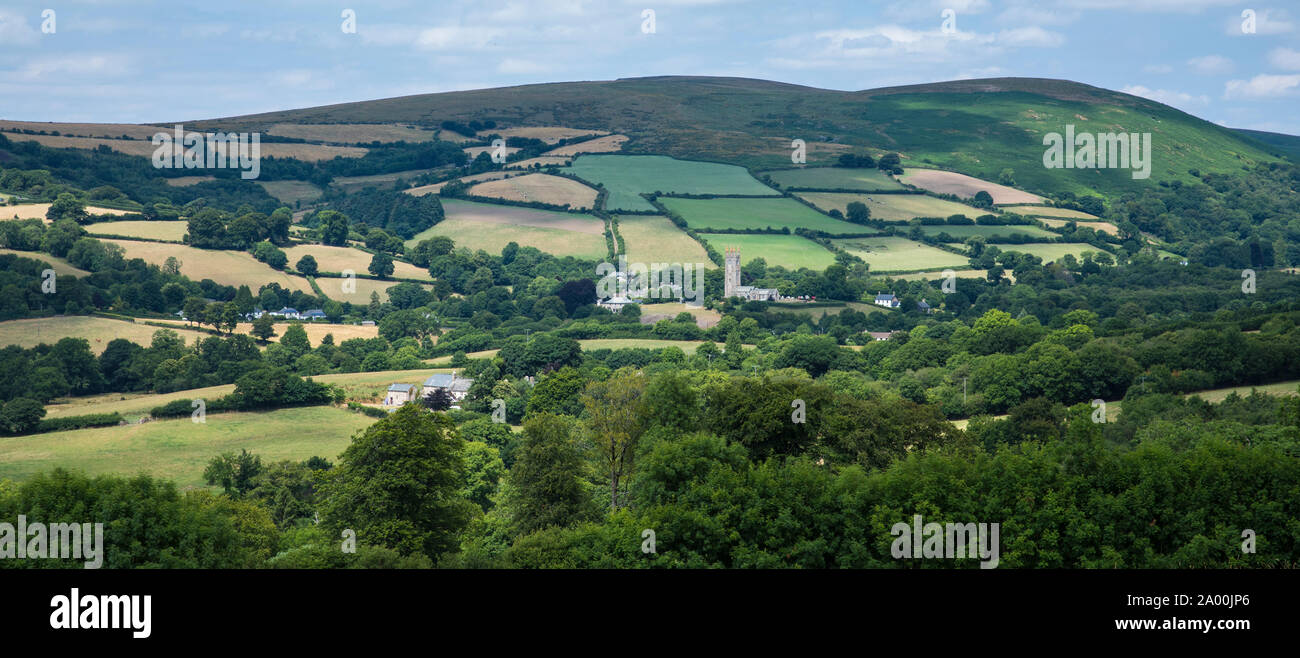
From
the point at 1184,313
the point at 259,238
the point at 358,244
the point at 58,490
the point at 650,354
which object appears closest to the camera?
the point at 58,490

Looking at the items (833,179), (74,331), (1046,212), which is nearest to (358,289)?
(74,331)

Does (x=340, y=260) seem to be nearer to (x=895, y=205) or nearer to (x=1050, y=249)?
(x=895, y=205)

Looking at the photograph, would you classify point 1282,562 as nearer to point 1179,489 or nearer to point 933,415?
point 1179,489

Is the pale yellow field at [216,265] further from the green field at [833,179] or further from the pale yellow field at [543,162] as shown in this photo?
the green field at [833,179]

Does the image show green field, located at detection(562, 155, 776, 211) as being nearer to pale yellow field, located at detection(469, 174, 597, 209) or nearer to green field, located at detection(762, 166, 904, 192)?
pale yellow field, located at detection(469, 174, 597, 209)

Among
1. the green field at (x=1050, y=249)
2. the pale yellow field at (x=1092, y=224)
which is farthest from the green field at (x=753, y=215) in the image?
the pale yellow field at (x=1092, y=224)

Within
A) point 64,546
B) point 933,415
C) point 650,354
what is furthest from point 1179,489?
point 650,354

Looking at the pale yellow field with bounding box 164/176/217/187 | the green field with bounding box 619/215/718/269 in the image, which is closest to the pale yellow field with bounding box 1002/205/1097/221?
the green field with bounding box 619/215/718/269
